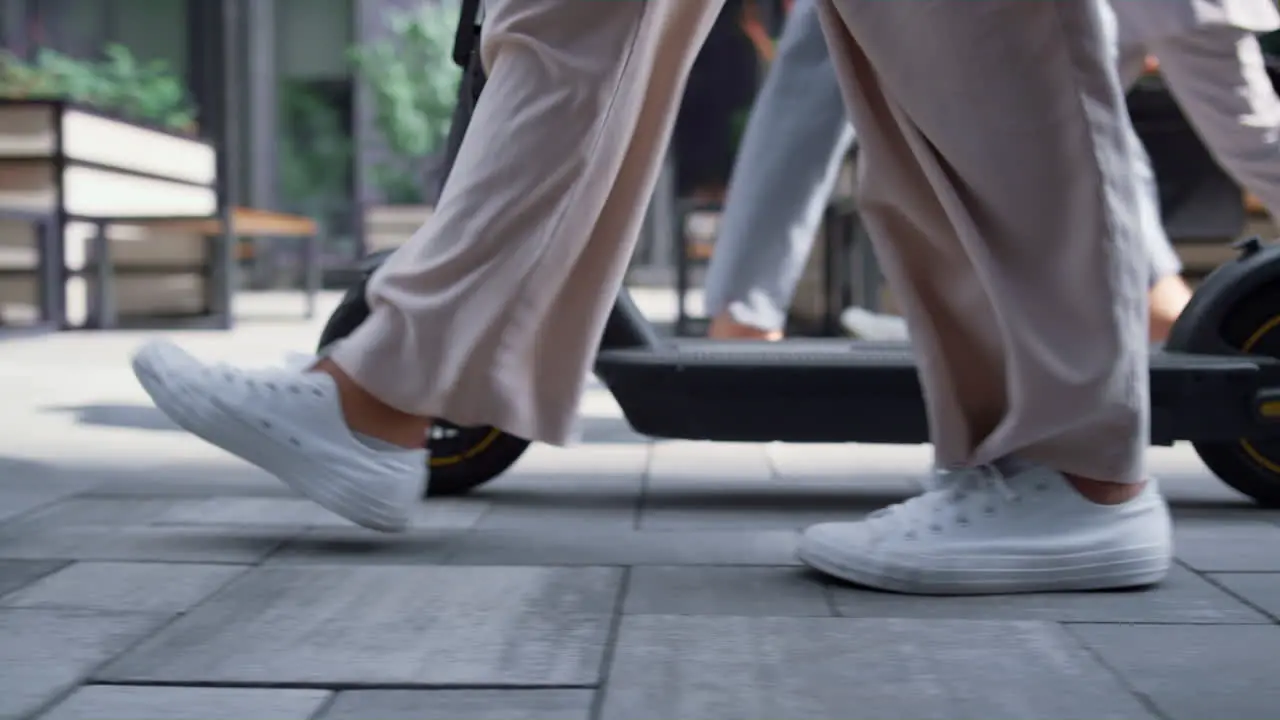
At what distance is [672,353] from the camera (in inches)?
79.5

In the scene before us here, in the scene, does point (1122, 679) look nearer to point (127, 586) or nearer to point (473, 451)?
point (127, 586)

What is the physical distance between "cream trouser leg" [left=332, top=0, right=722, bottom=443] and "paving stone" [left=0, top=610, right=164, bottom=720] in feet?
1.26

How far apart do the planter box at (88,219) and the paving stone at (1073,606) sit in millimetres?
5136

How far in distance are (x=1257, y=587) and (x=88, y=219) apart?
5.94 m

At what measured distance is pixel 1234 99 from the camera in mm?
2482

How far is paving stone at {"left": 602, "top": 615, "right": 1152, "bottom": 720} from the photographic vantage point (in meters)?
1.02

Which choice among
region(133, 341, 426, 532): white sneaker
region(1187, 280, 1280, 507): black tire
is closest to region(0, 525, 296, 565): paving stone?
region(133, 341, 426, 532): white sneaker

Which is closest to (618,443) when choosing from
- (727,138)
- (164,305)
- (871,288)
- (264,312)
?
(871,288)

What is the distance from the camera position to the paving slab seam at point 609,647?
1.02m

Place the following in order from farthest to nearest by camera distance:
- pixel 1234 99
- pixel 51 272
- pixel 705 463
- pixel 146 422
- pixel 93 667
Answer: pixel 51 272 → pixel 146 422 → pixel 705 463 → pixel 1234 99 → pixel 93 667

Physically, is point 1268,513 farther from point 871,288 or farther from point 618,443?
point 871,288

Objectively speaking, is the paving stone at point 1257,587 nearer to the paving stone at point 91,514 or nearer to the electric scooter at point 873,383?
the electric scooter at point 873,383

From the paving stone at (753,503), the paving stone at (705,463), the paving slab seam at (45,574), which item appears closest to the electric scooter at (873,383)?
the paving stone at (753,503)

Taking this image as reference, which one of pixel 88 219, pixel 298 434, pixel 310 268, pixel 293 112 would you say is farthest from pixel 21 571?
pixel 293 112
